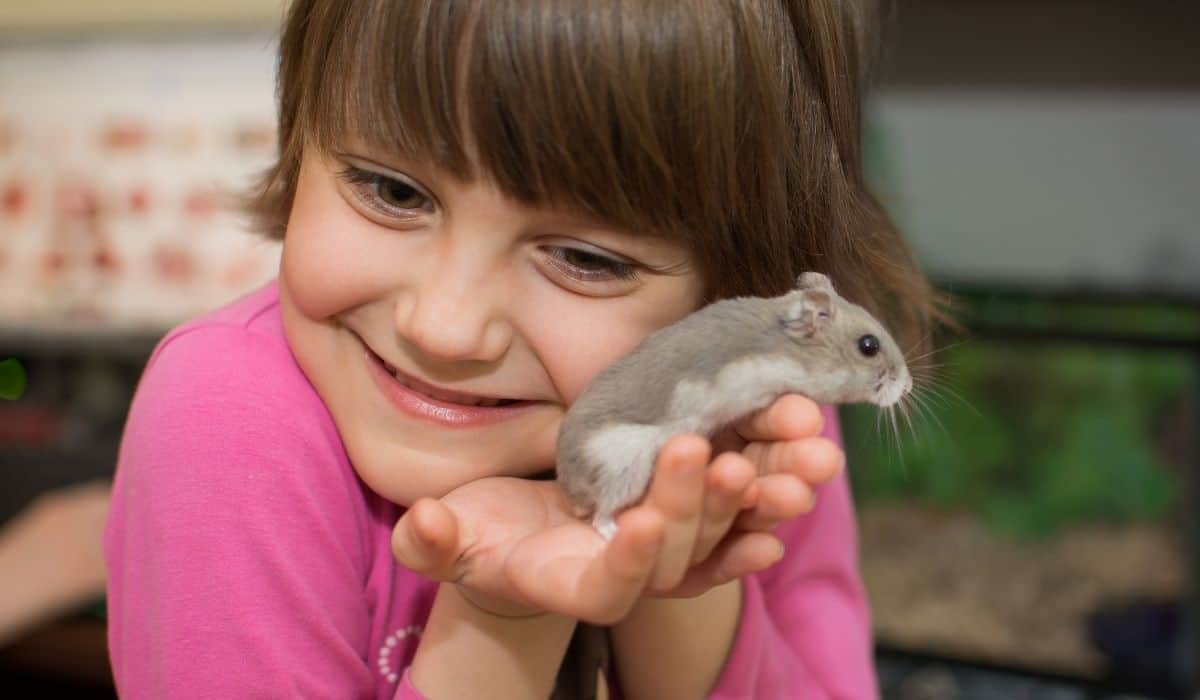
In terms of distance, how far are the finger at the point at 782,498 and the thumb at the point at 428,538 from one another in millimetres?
190

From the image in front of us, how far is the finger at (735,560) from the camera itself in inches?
25.5

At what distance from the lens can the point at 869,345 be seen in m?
0.74

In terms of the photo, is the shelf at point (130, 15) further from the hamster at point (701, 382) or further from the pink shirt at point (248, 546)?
the hamster at point (701, 382)

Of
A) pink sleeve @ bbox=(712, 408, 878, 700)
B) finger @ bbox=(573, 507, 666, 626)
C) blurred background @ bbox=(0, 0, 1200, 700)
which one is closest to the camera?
finger @ bbox=(573, 507, 666, 626)

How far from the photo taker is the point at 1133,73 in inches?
99.7

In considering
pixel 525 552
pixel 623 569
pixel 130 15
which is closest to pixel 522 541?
pixel 525 552

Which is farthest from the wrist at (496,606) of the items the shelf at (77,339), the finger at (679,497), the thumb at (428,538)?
the shelf at (77,339)

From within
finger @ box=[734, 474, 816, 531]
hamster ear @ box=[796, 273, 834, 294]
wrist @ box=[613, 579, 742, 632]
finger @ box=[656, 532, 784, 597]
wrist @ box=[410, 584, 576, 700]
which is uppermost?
hamster ear @ box=[796, 273, 834, 294]

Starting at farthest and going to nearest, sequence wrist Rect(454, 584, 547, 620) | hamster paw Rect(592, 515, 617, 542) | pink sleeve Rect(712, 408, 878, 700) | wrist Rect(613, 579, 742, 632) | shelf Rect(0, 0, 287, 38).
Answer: shelf Rect(0, 0, 287, 38)
pink sleeve Rect(712, 408, 878, 700)
wrist Rect(613, 579, 742, 632)
wrist Rect(454, 584, 547, 620)
hamster paw Rect(592, 515, 617, 542)

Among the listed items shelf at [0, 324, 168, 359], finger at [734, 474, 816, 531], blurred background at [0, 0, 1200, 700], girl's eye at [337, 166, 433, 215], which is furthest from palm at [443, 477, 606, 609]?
shelf at [0, 324, 168, 359]

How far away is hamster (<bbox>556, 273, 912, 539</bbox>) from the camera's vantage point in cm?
67

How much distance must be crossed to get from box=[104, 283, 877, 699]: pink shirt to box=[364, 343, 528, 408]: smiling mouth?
0.33 ft

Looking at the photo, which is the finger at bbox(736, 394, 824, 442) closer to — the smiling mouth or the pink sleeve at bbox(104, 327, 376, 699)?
the smiling mouth

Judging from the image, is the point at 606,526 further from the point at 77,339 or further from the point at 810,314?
the point at 77,339
